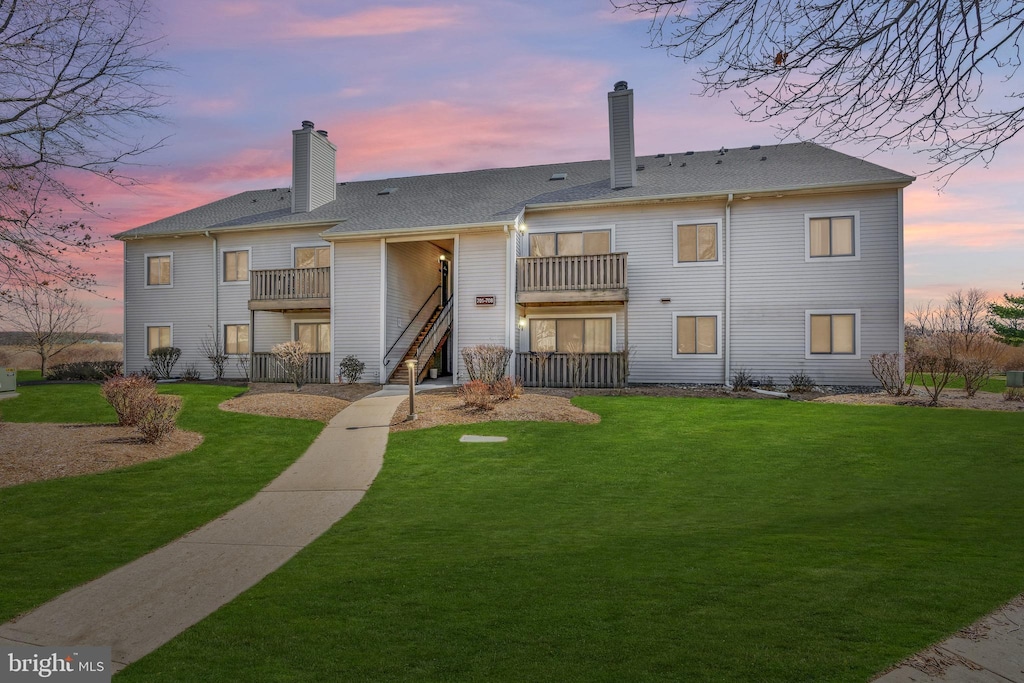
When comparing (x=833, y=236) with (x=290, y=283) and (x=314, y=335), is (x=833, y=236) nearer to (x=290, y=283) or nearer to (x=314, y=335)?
(x=290, y=283)

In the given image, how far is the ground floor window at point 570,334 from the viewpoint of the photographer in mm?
21797

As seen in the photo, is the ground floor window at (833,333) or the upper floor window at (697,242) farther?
the upper floor window at (697,242)

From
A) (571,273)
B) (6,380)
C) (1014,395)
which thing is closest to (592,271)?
(571,273)

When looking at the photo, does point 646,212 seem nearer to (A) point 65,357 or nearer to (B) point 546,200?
(B) point 546,200

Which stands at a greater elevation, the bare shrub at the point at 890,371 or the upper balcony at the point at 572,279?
the upper balcony at the point at 572,279

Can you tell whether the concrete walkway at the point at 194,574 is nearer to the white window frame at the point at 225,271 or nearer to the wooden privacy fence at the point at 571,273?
the wooden privacy fence at the point at 571,273

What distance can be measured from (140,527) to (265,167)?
2151cm

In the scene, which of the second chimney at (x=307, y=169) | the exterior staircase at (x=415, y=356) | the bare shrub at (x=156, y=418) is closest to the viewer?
the bare shrub at (x=156, y=418)

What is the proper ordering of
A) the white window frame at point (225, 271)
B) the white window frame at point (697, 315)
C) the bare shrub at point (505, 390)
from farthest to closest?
1. the white window frame at point (225, 271)
2. the white window frame at point (697, 315)
3. the bare shrub at point (505, 390)

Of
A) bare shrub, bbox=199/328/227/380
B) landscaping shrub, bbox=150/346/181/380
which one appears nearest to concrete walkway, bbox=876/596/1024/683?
bare shrub, bbox=199/328/227/380

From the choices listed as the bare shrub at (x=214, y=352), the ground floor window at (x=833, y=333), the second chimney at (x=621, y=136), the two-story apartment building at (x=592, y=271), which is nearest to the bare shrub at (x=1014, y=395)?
the two-story apartment building at (x=592, y=271)

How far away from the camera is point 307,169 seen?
25359mm

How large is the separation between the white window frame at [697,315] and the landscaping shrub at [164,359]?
790 inches

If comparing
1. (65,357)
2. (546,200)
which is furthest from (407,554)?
(65,357)
